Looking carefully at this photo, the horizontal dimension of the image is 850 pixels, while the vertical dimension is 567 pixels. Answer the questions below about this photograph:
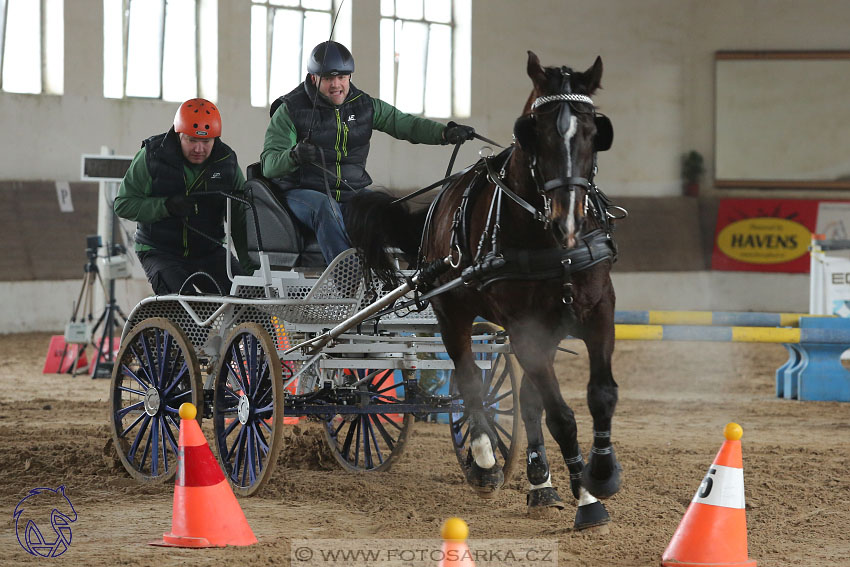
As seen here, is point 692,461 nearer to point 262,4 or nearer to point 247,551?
point 247,551

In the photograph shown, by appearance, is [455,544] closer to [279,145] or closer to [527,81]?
[279,145]

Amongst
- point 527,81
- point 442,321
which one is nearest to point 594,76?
point 442,321

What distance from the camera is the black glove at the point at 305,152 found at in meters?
4.53

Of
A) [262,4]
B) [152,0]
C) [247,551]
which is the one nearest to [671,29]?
[262,4]

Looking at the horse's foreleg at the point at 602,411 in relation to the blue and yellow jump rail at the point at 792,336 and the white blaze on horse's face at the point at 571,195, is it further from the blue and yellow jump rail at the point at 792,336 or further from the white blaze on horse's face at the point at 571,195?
the blue and yellow jump rail at the point at 792,336

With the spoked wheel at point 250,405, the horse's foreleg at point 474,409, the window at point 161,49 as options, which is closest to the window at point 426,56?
the window at point 161,49

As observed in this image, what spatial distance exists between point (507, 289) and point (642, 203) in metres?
14.1

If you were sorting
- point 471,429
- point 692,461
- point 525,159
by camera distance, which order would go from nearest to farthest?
point 525,159 → point 471,429 → point 692,461

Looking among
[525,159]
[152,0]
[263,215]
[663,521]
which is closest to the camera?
[525,159]

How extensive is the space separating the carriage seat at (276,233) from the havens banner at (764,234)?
45.3 feet

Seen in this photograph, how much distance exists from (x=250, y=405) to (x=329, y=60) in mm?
1585

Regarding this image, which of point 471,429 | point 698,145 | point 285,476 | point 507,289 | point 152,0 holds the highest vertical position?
point 152,0

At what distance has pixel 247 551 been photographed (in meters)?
3.53

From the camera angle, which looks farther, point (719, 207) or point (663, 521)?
point (719, 207)
